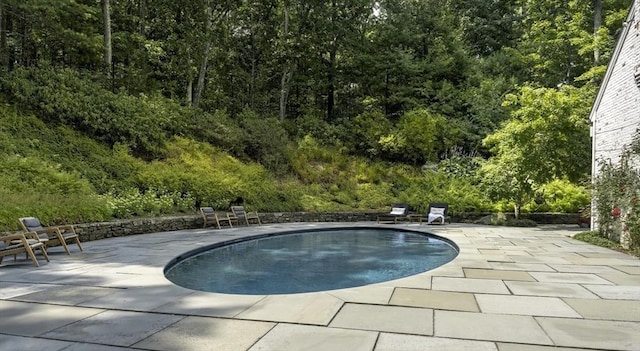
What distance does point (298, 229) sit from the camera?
11164 mm

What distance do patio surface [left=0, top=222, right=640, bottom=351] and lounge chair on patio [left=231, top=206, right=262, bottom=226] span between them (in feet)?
18.8

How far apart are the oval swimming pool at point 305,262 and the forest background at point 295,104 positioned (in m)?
3.21

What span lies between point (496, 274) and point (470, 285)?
86cm

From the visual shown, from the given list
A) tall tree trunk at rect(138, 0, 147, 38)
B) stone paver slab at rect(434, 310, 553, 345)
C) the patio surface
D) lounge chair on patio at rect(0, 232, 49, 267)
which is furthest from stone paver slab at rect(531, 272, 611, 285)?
tall tree trunk at rect(138, 0, 147, 38)

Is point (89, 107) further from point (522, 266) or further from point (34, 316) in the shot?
point (522, 266)

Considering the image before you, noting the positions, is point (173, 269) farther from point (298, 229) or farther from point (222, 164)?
point (222, 164)

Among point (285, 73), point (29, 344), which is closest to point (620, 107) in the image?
point (29, 344)

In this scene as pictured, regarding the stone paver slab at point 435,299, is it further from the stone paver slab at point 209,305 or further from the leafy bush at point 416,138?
the leafy bush at point 416,138

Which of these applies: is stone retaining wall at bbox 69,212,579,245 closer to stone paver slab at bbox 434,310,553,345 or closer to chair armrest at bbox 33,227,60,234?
chair armrest at bbox 33,227,60,234

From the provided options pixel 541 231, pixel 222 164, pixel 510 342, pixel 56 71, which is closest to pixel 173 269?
pixel 510 342

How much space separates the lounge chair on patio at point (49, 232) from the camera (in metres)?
6.41

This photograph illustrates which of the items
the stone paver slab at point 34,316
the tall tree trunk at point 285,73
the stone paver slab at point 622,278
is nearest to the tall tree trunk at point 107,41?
the tall tree trunk at point 285,73

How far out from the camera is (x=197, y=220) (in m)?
11.2

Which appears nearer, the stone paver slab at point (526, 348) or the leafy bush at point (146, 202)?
the stone paver slab at point (526, 348)
